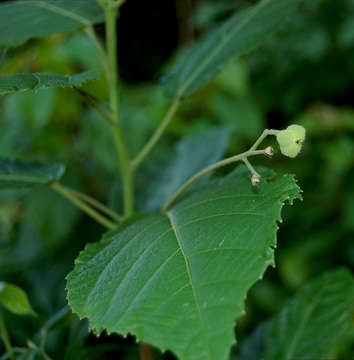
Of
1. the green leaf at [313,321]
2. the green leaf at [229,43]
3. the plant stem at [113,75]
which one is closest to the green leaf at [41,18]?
the plant stem at [113,75]

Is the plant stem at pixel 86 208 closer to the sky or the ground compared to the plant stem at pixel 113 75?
closer to the ground

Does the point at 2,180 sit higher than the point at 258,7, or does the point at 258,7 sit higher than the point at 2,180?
the point at 258,7

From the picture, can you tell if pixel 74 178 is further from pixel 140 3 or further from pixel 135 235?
pixel 140 3

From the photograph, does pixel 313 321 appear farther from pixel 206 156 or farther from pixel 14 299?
pixel 14 299

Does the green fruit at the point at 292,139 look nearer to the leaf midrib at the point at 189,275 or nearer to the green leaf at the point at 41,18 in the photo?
the leaf midrib at the point at 189,275

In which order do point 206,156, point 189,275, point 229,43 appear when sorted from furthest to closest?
1. point 206,156
2. point 229,43
3. point 189,275

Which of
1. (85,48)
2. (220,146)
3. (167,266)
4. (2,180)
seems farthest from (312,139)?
(167,266)

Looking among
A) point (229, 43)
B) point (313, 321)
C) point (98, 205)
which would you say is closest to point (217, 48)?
point (229, 43)
